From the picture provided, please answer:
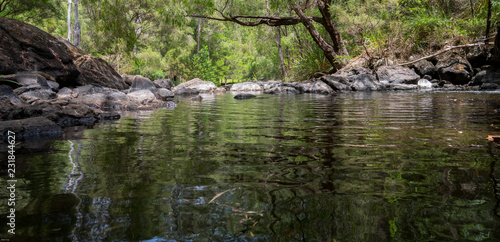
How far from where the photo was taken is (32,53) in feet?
33.8

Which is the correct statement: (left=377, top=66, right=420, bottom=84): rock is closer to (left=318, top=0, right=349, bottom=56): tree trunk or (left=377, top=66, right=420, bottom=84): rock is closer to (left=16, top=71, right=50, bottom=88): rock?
(left=318, top=0, right=349, bottom=56): tree trunk

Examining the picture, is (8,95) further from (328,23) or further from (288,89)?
(328,23)

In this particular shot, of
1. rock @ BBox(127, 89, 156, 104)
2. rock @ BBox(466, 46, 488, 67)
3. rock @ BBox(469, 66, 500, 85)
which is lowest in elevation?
rock @ BBox(127, 89, 156, 104)

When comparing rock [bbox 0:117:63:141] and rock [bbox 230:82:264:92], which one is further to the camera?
rock [bbox 230:82:264:92]

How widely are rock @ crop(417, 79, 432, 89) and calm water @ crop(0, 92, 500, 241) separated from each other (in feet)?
42.0

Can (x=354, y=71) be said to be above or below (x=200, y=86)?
above

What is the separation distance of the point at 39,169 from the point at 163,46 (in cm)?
3208

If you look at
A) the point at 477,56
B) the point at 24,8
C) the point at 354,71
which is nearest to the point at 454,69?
the point at 477,56

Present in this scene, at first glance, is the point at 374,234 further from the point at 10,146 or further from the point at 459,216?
the point at 10,146

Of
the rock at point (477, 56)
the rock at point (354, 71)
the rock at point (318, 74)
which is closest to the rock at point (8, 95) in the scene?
the rock at point (354, 71)

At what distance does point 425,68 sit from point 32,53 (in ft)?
53.8

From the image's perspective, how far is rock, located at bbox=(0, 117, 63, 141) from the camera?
12.2ft

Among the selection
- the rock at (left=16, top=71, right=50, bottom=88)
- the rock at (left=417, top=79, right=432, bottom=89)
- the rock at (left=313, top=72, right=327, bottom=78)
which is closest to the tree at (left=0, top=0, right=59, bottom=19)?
the rock at (left=16, top=71, right=50, bottom=88)

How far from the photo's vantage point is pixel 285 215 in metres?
1.45
